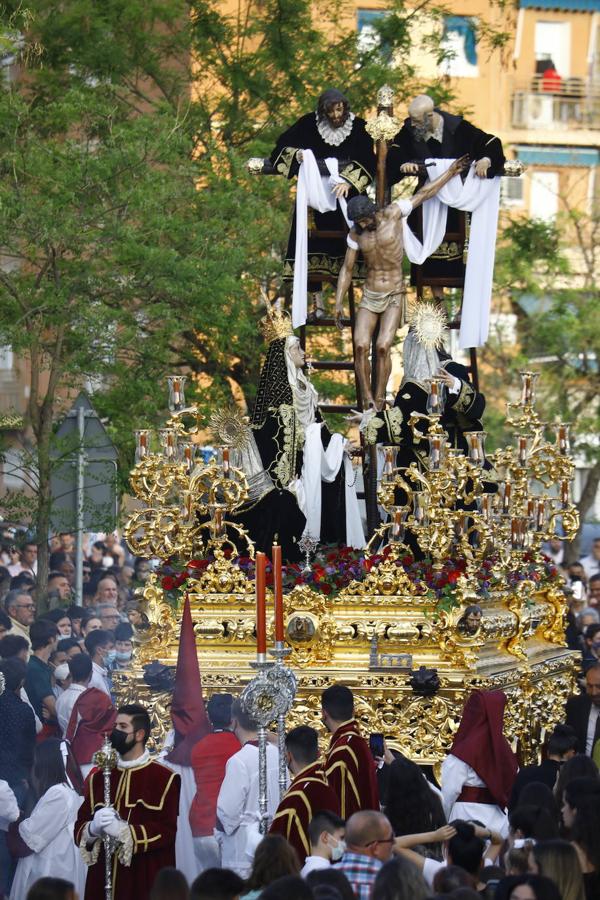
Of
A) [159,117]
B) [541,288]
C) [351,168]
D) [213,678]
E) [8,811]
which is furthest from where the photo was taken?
[541,288]

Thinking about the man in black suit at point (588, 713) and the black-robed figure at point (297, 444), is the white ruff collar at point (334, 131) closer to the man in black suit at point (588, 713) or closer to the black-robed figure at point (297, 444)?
the black-robed figure at point (297, 444)

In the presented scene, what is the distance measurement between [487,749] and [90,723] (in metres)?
2.49

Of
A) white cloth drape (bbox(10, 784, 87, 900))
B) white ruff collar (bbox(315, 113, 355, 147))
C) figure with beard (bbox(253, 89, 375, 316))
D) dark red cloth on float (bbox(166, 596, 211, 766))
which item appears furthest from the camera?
white ruff collar (bbox(315, 113, 355, 147))

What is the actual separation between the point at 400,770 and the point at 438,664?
3.88 m

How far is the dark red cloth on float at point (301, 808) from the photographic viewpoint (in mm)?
10867

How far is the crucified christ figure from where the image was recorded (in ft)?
53.7

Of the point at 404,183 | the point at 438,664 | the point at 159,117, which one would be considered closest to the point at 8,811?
the point at 438,664

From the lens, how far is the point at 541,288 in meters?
30.7

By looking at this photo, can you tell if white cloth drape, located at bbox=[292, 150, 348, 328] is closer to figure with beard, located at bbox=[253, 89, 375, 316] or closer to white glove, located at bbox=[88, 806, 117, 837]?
figure with beard, located at bbox=[253, 89, 375, 316]

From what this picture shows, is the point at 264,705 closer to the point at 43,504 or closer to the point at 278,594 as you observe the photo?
the point at 278,594

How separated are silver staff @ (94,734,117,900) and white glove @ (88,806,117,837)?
4 centimetres

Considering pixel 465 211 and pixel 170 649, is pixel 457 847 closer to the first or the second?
pixel 170 649

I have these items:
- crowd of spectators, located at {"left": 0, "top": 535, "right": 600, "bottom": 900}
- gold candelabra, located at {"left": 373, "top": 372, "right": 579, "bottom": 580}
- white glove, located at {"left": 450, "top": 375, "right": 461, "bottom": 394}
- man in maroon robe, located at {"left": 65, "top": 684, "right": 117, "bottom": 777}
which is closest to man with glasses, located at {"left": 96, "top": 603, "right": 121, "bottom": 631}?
crowd of spectators, located at {"left": 0, "top": 535, "right": 600, "bottom": 900}

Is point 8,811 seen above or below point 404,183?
below
